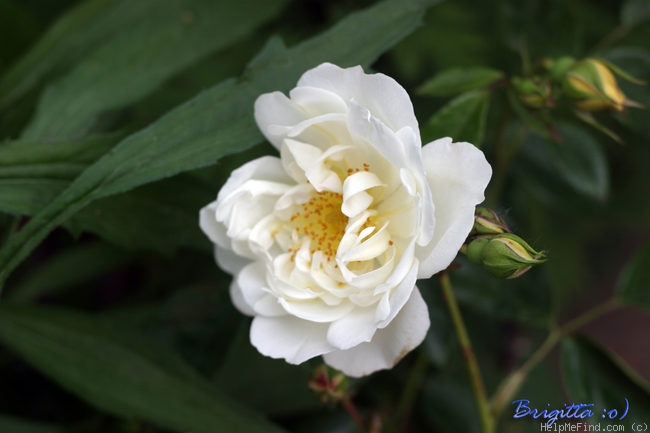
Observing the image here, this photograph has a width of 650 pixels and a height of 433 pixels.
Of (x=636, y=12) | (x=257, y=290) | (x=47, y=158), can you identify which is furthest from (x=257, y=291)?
(x=636, y=12)

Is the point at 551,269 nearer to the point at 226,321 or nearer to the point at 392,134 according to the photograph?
the point at 226,321

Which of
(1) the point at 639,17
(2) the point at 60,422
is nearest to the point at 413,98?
(1) the point at 639,17

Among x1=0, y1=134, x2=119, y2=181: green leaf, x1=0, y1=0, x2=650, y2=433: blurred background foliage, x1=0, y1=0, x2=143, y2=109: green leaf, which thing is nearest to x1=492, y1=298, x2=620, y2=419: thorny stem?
x1=0, y1=0, x2=650, y2=433: blurred background foliage

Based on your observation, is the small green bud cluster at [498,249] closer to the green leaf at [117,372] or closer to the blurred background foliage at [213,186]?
the blurred background foliage at [213,186]

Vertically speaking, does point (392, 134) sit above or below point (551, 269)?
above

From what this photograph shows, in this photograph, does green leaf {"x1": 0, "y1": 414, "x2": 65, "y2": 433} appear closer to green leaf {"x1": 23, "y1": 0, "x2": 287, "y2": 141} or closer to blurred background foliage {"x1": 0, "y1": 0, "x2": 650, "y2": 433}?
blurred background foliage {"x1": 0, "y1": 0, "x2": 650, "y2": 433}

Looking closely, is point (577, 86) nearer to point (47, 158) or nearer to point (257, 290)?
point (257, 290)
